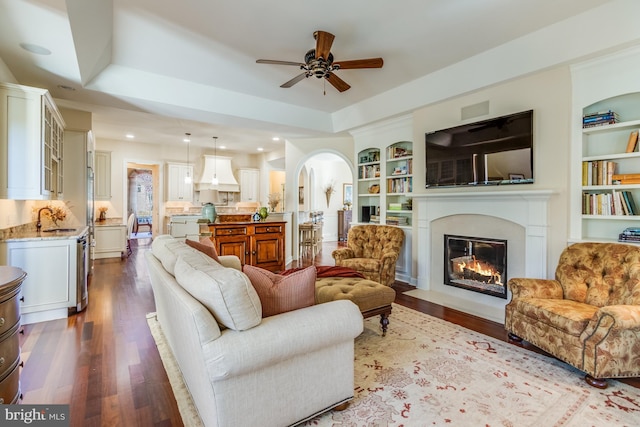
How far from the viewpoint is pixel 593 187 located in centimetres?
304

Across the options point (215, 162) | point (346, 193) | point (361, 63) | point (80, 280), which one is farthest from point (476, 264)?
point (215, 162)

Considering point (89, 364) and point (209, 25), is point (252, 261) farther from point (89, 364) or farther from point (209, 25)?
point (209, 25)

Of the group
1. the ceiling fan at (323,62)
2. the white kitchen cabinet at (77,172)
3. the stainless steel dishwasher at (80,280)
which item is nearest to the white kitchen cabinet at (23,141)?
the stainless steel dishwasher at (80,280)

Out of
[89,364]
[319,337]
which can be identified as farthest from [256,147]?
[319,337]

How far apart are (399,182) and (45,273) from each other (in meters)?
4.96

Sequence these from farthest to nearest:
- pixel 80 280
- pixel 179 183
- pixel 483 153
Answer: pixel 179 183, pixel 483 153, pixel 80 280

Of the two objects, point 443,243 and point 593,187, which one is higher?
point 593,187

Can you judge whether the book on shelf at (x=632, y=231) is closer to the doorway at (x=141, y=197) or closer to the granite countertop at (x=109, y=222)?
the granite countertop at (x=109, y=222)

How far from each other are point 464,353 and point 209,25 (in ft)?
12.7

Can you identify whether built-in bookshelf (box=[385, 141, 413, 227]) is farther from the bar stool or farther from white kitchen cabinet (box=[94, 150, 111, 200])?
white kitchen cabinet (box=[94, 150, 111, 200])

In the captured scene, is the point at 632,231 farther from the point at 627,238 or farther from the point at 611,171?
the point at 611,171

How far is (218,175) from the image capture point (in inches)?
367

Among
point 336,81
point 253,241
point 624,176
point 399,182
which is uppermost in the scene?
point 336,81

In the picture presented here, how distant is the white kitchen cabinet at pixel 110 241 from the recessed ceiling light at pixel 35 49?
4909 millimetres
